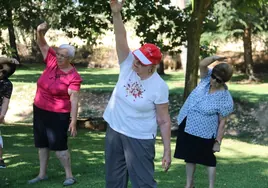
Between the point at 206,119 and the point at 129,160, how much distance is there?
1655 millimetres

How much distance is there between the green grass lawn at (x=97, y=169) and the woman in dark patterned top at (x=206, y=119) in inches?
26.5

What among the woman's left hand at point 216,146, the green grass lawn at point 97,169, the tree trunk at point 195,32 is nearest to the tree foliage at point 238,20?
the tree trunk at point 195,32

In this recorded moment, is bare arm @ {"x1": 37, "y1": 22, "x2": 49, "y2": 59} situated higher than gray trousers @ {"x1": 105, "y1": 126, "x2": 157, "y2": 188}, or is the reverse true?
bare arm @ {"x1": 37, "y1": 22, "x2": 49, "y2": 59}

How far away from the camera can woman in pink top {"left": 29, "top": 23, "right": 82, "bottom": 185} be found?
19.3 ft

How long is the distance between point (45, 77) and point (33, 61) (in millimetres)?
36231

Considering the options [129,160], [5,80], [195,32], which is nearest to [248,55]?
[195,32]

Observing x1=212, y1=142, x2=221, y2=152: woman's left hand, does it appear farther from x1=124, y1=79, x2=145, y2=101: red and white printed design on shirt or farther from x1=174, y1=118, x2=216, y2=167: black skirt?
x1=124, y1=79, x2=145, y2=101: red and white printed design on shirt

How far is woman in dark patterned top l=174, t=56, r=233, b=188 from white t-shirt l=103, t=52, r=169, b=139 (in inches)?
59.9

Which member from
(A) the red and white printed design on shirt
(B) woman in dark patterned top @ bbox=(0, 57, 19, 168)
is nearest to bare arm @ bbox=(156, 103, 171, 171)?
(A) the red and white printed design on shirt

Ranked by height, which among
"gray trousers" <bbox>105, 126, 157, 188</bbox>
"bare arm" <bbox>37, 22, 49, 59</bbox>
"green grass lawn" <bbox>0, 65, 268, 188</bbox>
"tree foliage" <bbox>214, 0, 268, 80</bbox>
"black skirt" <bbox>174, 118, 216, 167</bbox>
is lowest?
"green grass lawn" <bbox>0, 65, 268, 188</bbox>

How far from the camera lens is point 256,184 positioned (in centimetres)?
671

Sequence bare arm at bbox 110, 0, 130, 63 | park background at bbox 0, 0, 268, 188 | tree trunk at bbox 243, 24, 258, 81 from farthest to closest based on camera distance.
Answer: tree trunk at bbox 243, 24, 258, 81, park background at bbox 0, 0, 268, 188, bare arm at bbox 110, 0, 130, 63

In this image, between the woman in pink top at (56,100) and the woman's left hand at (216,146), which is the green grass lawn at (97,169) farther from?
the woman's left hand at (216,146)

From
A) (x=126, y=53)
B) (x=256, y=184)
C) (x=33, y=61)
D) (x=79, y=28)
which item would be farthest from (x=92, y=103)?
(x=33, y=61)
